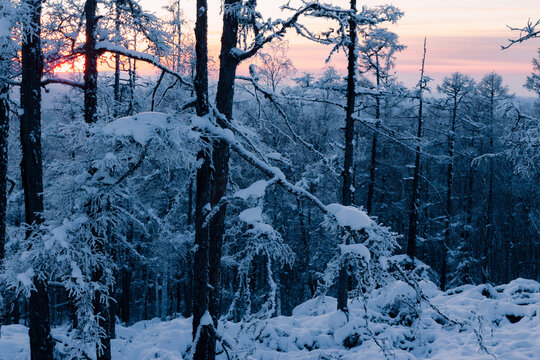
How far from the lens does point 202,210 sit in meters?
5.82

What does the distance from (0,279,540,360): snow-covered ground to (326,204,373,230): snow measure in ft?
12.8

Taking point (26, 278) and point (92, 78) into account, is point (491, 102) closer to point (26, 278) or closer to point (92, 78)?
point (92, 78)

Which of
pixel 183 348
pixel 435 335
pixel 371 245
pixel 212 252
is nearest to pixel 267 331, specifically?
pixel 183 348

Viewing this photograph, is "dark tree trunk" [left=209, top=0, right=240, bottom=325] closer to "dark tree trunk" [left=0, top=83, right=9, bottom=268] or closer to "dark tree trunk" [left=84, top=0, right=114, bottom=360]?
"dark tree trunk" [left=84, top=0, right=114, bottom=360]

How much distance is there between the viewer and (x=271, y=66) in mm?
22141

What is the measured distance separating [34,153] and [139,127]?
423 centimetres

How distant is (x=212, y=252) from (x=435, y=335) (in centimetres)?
746

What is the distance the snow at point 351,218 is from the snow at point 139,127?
8.22 feet

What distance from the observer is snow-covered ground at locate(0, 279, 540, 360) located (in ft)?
30.7

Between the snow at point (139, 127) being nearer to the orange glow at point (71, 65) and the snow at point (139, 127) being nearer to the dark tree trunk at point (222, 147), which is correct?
the dark tree trunk at point (222, 147)

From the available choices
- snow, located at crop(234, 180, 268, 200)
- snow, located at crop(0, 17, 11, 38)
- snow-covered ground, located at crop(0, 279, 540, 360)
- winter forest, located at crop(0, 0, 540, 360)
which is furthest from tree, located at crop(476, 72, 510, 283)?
snow, located at crop(0, 17, 11, 38)

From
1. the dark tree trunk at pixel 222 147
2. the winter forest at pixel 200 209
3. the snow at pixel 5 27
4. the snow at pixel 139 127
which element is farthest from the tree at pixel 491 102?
the snow at pixel 5 27

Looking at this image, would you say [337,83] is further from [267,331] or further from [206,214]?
[206,214]

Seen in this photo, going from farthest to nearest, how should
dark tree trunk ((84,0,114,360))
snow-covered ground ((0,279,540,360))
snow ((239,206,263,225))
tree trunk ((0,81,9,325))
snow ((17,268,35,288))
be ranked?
snow-covered ground ((0,279,540,360))
tree trunk ((0,81,9,325))
dark tree trunk ((84,0,114,360))
snow ((17,268,35,288))
snow ((239,206,263,225))
